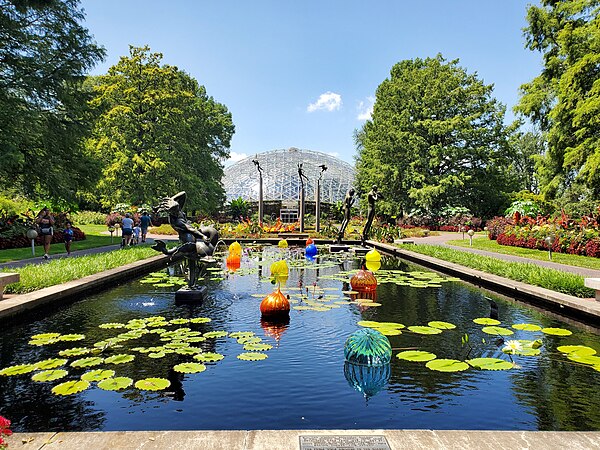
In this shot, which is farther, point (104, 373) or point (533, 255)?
point (533, 255)

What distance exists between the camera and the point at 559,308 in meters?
8.95

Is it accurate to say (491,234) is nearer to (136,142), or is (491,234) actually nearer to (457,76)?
(457,76)

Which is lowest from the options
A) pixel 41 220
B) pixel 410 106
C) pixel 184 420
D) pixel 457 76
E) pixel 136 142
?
pixel 184 420

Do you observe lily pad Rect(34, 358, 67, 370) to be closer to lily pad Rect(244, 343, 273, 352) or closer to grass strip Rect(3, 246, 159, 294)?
lily pad Rect(244, 343, 273, 352)

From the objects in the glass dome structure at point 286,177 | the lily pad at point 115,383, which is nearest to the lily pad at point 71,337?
the lily pad at point 115,383

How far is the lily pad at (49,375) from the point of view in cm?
525

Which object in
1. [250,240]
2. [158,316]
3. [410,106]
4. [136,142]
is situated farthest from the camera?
[410,106]

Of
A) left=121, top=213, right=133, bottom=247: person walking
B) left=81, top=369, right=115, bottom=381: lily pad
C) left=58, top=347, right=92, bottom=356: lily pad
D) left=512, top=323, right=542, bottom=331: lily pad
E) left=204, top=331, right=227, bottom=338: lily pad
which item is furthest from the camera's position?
left=121, top=213, right=133, bottom=247: person walking

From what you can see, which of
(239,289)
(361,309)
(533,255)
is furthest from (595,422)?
(533,255)

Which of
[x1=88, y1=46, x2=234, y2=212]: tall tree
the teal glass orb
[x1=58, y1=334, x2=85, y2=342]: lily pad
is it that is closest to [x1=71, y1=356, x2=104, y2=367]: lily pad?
[x1=58, y1=334, x2=85, y2=342]: lily pad

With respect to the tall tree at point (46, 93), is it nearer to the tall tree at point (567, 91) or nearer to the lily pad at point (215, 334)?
the lily pad at point (215, 334)

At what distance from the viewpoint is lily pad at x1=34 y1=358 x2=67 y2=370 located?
18.6ft

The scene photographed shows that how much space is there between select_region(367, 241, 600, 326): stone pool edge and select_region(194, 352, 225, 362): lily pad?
6.61m

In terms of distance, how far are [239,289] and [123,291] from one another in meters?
2.94
